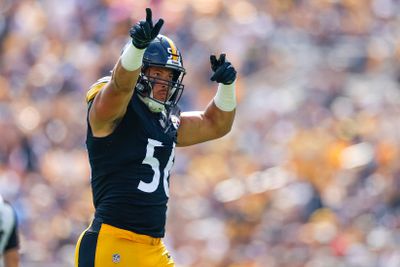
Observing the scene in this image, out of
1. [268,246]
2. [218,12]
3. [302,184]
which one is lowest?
[268,246]

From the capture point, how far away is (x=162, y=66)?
5328 millimetres

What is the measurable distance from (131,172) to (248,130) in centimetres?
575

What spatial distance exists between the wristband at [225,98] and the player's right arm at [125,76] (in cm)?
106

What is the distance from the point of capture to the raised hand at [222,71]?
18.7 feet

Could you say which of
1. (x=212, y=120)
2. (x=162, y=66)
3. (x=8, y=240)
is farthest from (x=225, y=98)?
(x=8, y=240)

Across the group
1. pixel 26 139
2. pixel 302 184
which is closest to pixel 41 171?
pixel 26 139

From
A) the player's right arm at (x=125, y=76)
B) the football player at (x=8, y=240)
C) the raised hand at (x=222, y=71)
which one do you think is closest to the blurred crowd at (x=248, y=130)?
the football player at (x=8, y=240)

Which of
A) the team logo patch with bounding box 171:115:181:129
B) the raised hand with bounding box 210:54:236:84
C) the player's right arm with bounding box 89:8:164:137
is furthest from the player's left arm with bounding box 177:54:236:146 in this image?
the player's right arm with bounding box 89:8:164:137

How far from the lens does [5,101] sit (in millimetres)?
11500

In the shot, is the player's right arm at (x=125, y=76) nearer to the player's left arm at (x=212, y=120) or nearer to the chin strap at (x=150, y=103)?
the chin strap at (x=150, y=103)

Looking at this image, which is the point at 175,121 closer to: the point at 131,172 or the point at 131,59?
the point at 131,172

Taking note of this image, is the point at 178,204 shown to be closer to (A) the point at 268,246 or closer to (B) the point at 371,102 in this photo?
(A) the point at 268,246

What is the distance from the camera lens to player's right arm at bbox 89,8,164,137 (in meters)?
4.82

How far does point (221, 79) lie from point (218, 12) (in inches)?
250
